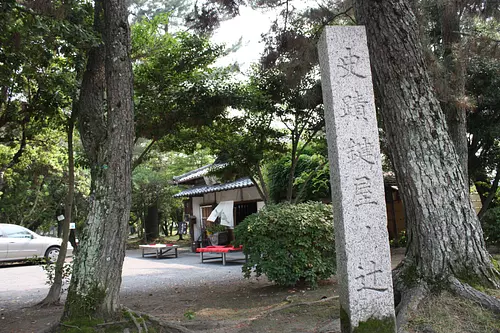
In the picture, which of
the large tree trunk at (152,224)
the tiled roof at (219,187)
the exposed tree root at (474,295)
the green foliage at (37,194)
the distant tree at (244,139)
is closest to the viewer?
the exposed tree root at (474,295)

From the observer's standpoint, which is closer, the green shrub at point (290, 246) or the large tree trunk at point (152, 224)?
the green shrub at point (290, 246)

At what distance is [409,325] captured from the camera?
14.4ft

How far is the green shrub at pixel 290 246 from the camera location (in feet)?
26.3

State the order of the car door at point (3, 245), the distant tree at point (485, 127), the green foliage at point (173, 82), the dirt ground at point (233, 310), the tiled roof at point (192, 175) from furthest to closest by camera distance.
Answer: the tiled roof at point (192, 175) → the car door at point (3, 245) → the distant tree at point (485, 127) → the green foliage at point (173, 82) → the dirt ground at point (233, 310)

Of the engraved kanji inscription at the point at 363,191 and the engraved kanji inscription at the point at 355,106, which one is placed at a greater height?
the engraved kanji inscription at the point at 355,106

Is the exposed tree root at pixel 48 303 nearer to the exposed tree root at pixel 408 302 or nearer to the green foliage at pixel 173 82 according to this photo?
the green foliage at pixel 173 82

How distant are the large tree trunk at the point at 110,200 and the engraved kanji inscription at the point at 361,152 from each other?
275 centimetres

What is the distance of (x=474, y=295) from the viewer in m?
4.49

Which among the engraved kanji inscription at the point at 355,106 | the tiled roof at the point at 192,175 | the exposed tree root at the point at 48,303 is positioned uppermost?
the tiled roof at the point at 192,175

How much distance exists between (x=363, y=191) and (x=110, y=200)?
297cm

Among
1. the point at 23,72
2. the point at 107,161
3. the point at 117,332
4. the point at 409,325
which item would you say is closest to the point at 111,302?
the point at 117,332

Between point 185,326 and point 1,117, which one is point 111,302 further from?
point 1,117

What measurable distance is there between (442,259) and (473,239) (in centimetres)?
44

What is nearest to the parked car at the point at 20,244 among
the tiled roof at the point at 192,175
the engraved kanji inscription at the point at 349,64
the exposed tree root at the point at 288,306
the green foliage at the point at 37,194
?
the green foliage at the point at 37,194
